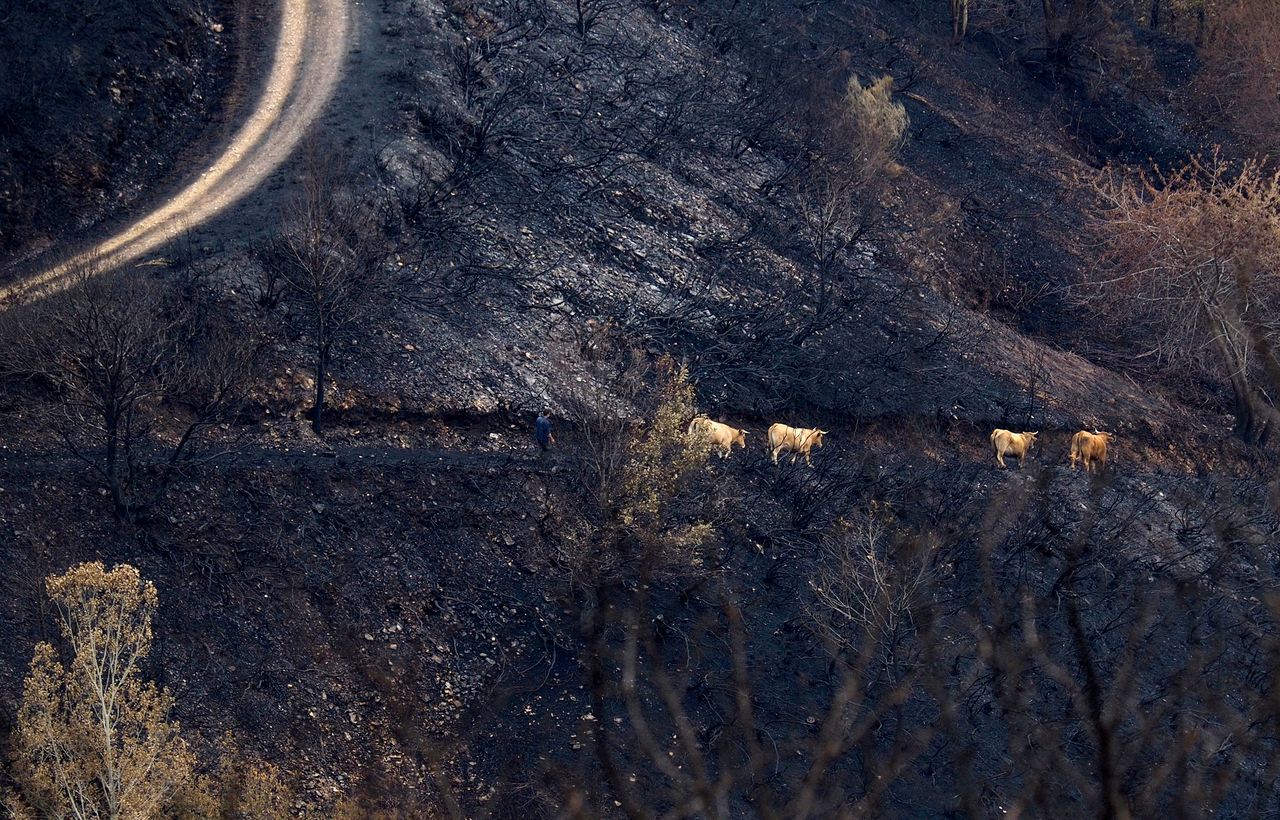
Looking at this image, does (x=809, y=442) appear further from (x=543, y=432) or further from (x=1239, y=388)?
(x=1239, y=388)

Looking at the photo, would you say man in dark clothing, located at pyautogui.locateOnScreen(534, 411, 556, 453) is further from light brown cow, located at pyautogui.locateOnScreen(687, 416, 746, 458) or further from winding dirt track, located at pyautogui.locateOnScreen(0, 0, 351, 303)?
winding dirt track, located at pyautogui.locateOnScreen(0, 0, 351, 303)

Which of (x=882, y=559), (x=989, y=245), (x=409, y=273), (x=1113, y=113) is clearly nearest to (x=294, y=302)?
(x=409, y=273)

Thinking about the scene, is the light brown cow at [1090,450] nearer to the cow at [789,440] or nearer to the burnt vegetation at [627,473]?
the burnt vegetation at [627,473]

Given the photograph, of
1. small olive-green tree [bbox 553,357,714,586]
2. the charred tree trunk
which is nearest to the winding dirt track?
small olive-green tree [bbox 553,357,714,586]

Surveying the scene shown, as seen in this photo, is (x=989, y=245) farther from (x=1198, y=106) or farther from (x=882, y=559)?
(x=882, y=559)

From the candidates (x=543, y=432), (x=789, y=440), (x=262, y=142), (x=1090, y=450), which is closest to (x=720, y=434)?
(x=789, y=440)

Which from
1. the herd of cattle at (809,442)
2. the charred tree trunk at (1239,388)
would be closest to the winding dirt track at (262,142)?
the herd of cattle at (809,442)

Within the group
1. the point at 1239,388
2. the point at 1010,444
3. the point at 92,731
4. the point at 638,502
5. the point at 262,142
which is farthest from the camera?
the point at 1239,388
